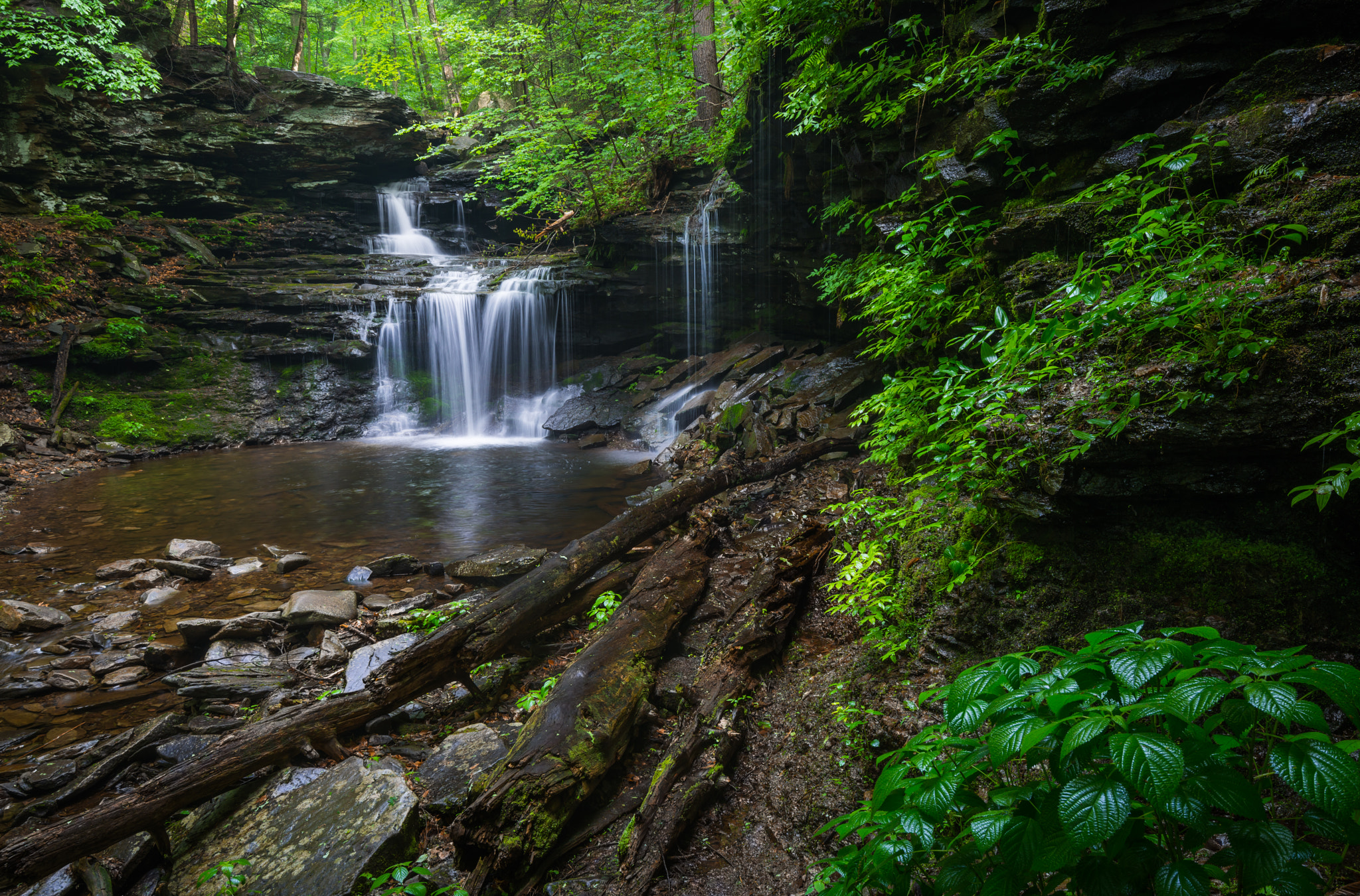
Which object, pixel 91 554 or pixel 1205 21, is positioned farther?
pixel 91 554

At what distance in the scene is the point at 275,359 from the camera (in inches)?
570

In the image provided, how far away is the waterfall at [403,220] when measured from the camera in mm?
18516

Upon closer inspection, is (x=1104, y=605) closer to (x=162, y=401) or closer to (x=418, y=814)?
(x=418, y=814)

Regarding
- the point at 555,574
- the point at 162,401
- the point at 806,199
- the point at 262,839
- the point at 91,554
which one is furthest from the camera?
the point at 162,401

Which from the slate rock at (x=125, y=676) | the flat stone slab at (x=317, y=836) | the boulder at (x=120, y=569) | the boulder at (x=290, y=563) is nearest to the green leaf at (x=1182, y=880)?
the flat stone slab at (x=317, y=836)

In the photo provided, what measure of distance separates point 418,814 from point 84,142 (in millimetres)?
20038

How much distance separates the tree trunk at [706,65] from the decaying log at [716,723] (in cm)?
1251

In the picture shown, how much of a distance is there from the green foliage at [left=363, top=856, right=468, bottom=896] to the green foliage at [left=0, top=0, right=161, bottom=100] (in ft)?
60.6

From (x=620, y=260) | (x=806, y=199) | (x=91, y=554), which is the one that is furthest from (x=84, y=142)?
(x=806, y=199)

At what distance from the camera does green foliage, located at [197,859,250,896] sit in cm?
239

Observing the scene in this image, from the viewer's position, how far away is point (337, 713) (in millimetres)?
3172

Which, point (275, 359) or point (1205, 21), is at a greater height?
point (1205, 21)

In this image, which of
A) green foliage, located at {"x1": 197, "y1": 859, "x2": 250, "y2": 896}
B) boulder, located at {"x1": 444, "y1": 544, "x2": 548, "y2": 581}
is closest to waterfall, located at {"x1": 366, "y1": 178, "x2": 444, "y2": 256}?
boulder, located at {"x1": 444, "y1": 544, "x2": 548, "y2": 581}

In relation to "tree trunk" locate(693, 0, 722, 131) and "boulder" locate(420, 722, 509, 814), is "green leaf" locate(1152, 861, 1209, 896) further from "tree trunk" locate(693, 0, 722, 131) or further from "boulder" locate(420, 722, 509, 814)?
"tree trunk" locate(693, 0, 722, 131)
